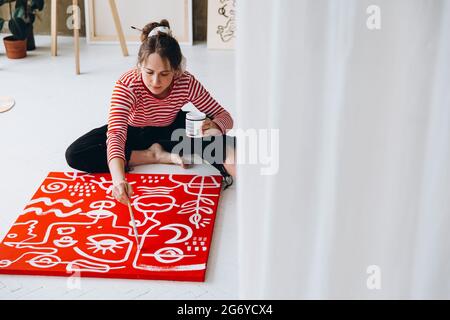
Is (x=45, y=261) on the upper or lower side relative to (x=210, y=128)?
lower

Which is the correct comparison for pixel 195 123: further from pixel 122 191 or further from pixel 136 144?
pixel 122 191

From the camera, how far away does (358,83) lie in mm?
728

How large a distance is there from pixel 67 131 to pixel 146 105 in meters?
0.71

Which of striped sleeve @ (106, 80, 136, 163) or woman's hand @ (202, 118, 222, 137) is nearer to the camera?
striped sleeve @ (106, 80, 136, 163)

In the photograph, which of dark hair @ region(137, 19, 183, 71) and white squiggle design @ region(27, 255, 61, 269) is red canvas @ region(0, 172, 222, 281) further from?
dark hair @ region(137, 19, 183, 71)

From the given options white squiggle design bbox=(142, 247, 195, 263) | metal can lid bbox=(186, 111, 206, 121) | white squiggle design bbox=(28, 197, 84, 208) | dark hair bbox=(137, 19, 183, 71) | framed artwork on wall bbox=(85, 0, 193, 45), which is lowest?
white squiggle design bbox=(142, 247, 195, 263)

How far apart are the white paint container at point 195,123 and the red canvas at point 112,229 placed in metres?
0.21

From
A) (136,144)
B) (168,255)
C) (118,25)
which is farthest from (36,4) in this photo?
(168,255)

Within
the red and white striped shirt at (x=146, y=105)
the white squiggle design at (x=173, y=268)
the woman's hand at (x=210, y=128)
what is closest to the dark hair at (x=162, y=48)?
the red and white striped shirt at (x=146, y=105)

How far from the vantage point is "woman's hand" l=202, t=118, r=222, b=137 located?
7.48 feet

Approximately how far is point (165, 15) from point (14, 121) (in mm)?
1578

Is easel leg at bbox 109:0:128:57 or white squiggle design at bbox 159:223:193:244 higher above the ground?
easel leg at bbox 109:0:128:57

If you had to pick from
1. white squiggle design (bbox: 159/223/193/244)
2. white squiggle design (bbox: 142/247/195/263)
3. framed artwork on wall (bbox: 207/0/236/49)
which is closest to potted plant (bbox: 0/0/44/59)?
framed artwork on wall (bbox: 207/0/236/49)

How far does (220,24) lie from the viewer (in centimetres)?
415
